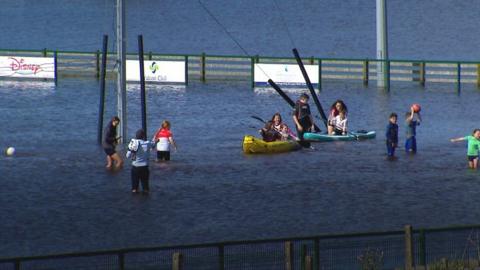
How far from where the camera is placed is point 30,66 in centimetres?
5972

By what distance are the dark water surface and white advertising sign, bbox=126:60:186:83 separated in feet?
29.7

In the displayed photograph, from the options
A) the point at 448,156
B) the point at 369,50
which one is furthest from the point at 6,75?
the point at 369,50

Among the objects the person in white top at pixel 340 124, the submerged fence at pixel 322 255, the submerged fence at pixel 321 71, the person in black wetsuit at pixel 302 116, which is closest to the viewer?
the submerged fence at pixel 322 255

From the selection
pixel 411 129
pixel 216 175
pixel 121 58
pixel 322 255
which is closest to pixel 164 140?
pixel 216 175

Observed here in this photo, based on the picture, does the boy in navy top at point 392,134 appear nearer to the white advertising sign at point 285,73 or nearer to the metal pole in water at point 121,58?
the metal pole in water at point 121,58

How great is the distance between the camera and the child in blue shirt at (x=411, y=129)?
3584cm

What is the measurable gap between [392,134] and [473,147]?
312cm

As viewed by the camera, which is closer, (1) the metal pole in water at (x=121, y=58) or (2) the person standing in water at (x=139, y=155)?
(2) the person standing in water at (x=139, y=155)

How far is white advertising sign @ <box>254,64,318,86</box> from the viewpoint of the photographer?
56531 millimetres

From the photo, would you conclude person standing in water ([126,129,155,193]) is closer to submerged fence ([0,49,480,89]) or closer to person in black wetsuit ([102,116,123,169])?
person in black wetsuit ([102,116,123,169])

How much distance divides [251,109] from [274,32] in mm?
90462

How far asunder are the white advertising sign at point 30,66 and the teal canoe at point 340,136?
22.9m

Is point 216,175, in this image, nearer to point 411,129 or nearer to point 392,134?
point 392,134

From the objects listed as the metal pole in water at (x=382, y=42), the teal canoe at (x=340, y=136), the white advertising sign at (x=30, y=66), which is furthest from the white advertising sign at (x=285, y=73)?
the teal canoe at (x=340, y=136)
